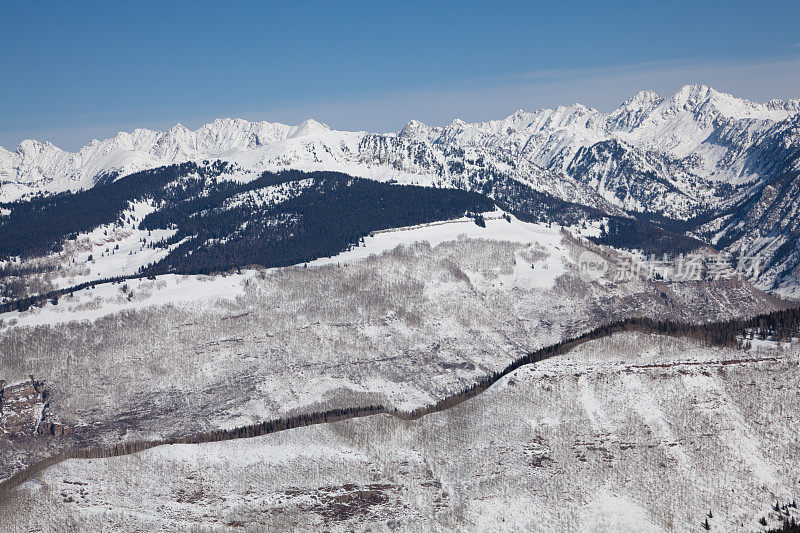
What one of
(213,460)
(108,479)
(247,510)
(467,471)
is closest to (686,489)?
(467,471)

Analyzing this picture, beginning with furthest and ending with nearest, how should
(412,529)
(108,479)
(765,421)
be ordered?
(765,421) → (108,479) → (412,529)

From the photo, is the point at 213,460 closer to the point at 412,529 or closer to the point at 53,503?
the point at 53,503

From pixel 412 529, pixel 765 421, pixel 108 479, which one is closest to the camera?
pixel 412 529

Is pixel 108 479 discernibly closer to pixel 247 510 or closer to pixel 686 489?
pixel 247 510

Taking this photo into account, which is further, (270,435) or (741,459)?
(270,435)

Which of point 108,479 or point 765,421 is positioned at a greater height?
point 765,421

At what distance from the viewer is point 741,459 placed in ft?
543

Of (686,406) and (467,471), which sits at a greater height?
(686,406)

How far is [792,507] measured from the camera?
15512cm

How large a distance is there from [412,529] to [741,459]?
245 feet

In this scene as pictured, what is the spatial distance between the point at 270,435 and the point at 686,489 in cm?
9386

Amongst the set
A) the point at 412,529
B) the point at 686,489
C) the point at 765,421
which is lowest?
the point at 412,529

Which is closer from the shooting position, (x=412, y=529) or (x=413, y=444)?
(x=412, y=529)

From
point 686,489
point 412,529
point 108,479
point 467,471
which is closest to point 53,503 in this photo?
point 108,479
